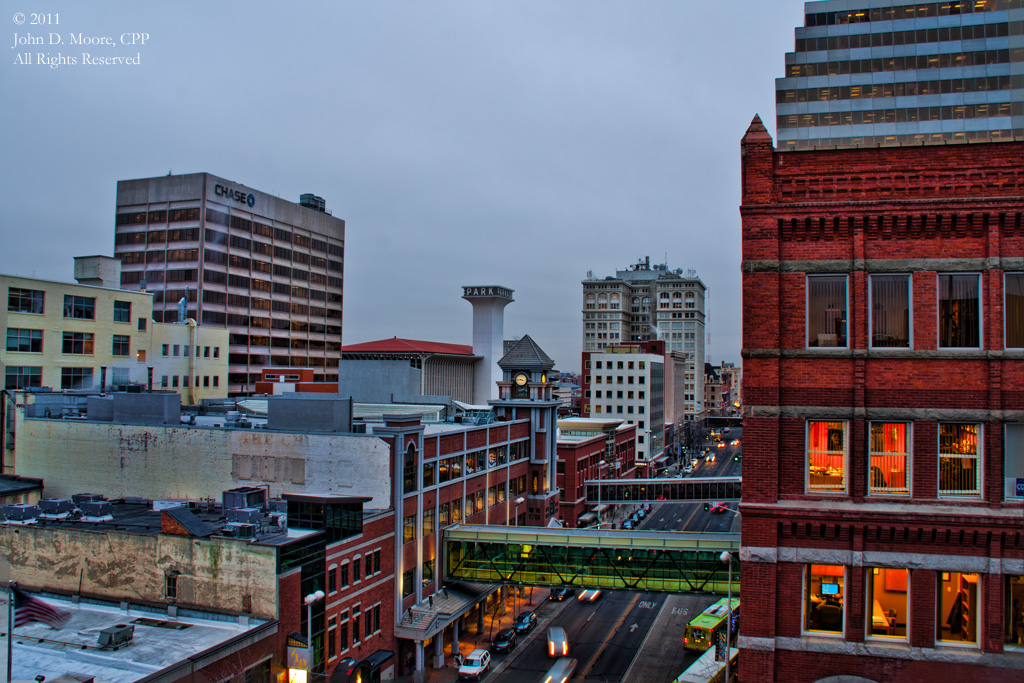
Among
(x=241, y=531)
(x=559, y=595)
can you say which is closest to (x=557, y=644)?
(x=559, y=595)

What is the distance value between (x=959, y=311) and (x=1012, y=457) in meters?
4.02

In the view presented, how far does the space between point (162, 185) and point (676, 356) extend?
123 m

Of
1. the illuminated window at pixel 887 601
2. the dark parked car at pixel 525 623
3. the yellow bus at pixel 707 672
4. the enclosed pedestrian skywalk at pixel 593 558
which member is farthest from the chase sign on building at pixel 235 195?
the illuminated window at pixel 887 601

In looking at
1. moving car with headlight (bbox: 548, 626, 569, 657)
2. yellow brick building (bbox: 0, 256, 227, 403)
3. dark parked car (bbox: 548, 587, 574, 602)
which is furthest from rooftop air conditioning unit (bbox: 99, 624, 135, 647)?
yellow brick building (bbox: 0, 256, 227, 403)

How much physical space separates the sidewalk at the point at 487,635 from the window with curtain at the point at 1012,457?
1245 inches

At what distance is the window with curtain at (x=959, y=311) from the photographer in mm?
18547

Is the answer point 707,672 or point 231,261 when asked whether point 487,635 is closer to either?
point 707,672

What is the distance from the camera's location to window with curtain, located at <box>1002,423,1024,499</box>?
18.0 meters

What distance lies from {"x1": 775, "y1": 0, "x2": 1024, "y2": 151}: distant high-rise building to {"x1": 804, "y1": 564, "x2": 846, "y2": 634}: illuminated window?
82.5 meters

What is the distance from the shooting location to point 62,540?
3456 cm

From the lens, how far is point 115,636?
26.8m

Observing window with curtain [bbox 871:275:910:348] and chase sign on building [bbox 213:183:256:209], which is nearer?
window with curtain [bbox 871:275:910:348]

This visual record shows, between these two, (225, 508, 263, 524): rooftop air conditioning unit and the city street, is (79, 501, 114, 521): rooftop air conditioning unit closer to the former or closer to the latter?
(225, 508, 263, 524): rooftop air conditioning unit

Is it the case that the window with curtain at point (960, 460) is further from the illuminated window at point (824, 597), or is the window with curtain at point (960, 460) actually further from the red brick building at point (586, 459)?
the red brick building at point (586, 459)
